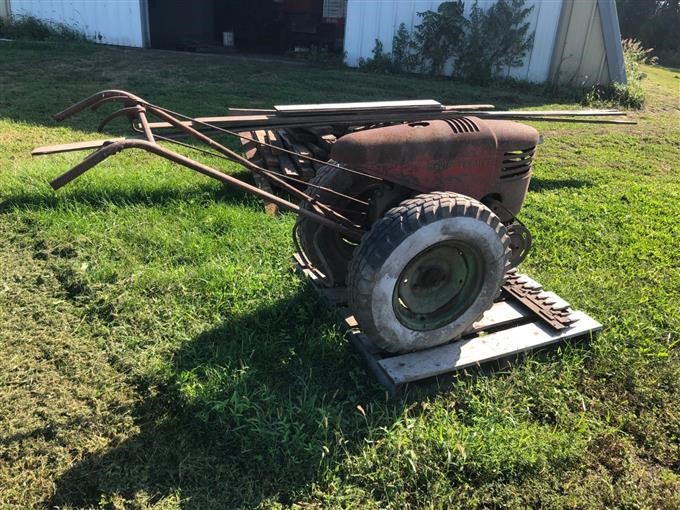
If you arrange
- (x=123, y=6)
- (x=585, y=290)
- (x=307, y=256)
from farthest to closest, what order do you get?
(x=123, y=6) < (x=585, y=290) < (x=307, y=256)

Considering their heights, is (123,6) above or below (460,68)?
above

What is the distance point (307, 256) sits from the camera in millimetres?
3387

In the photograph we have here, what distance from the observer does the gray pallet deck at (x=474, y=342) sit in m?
2.80

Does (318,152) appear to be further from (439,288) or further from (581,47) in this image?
(581,47)

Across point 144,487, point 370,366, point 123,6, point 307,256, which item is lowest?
point 144,487

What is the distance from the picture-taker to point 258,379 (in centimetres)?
282

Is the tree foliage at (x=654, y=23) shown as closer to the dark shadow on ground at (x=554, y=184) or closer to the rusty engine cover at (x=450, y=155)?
the dark shadow on ground at (x=554, y=184)

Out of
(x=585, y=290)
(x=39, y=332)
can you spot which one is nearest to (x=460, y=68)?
(x=585, y=290)

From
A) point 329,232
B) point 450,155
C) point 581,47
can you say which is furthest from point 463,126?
point 581,47

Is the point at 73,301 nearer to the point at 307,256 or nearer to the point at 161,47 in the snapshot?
the point at 307,256

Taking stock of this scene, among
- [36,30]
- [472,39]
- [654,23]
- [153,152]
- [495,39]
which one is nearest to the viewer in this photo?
[153,152]

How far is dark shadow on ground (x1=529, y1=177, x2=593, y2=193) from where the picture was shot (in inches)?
226

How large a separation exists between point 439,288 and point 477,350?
41cm

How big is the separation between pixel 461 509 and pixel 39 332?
8.15 feet
